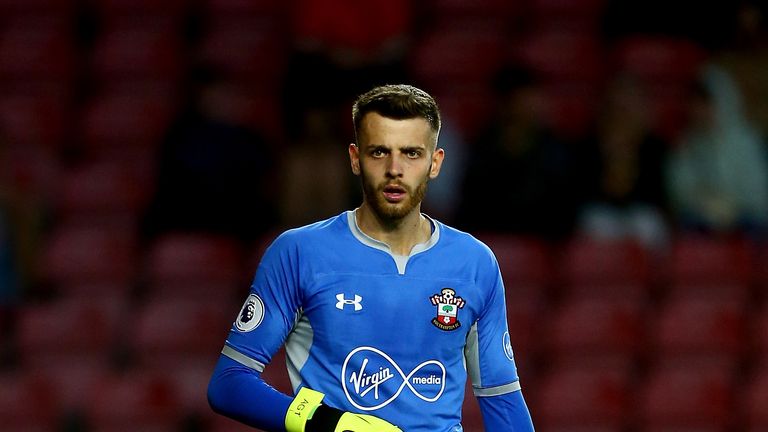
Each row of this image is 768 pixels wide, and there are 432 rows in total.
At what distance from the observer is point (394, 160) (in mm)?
4273

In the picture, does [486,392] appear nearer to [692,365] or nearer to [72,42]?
[692,365]

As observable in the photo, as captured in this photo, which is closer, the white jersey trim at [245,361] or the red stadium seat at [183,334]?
the white jersey trim at [245,361]

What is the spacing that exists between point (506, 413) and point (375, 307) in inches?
21.5

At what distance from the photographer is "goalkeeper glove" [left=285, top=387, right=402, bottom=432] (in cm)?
403

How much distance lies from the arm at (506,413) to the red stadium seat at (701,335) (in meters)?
4.00

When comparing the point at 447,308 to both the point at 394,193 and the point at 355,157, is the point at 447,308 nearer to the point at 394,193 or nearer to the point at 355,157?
the point at 394,193

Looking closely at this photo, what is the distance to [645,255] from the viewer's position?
341 inches

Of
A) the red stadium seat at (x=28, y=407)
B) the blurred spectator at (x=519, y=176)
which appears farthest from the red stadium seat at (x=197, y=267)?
the blurred spectator at (x=519, y=176)

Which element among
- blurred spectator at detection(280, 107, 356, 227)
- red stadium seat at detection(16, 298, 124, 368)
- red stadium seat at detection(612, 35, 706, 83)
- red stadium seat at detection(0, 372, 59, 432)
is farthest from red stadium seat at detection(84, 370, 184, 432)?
red stadium seat at detection(612, 35, 706, 83)

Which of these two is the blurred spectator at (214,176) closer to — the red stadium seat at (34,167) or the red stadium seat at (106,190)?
the red stadium seat at (106,190)

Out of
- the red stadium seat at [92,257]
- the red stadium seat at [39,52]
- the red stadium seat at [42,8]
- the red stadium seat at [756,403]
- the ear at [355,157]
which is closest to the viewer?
the ear at [355,157]

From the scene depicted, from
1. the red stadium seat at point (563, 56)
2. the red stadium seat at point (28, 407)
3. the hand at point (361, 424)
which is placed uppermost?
the red stadium seat at point (563, 56)

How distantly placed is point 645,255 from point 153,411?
9.63ft

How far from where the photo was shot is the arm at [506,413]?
14.7 feet
